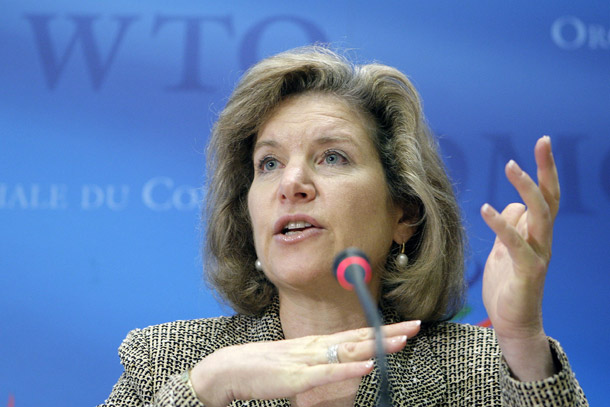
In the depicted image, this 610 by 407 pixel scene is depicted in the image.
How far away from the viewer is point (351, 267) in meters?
1.33

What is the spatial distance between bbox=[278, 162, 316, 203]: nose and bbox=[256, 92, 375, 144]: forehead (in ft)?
0.44

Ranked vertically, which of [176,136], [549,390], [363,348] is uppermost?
[176,136]

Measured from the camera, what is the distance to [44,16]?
275 centimetres

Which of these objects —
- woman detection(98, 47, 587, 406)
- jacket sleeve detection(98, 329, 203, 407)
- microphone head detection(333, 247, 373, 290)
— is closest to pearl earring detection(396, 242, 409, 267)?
woman detection(98, 47, 587, 406)

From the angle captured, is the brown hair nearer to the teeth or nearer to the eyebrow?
the eyebrow

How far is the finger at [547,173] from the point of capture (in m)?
1.43

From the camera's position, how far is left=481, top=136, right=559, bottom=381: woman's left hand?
144 cm

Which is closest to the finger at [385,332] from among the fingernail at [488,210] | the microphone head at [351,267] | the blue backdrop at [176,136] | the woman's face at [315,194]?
the microphone head at [351,267]

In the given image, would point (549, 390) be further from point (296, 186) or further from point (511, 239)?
point (296, 186)

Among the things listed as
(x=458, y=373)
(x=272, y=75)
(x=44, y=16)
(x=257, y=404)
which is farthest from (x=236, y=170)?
(x=44, y=16)

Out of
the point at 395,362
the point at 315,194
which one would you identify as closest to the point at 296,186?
the point at 315,194

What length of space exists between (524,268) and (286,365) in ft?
1.63

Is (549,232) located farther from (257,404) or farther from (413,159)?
(257,404)

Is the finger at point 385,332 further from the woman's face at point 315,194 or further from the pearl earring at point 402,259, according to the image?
the pearl earring at point 402,259
